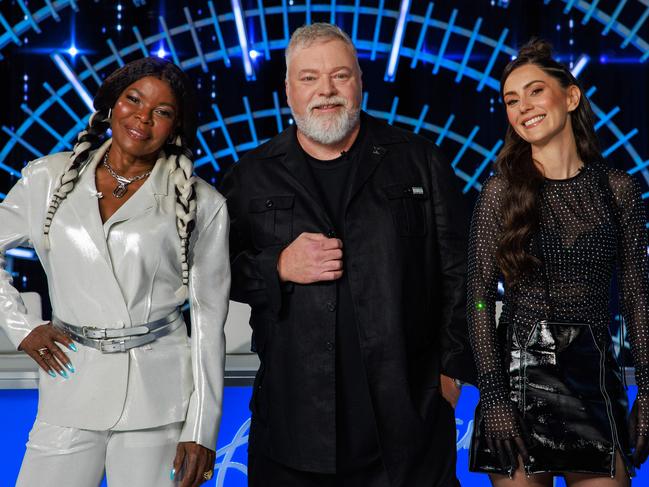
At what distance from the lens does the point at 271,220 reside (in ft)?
7.89

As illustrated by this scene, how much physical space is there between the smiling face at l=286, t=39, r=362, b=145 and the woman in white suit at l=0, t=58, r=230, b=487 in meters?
0.39

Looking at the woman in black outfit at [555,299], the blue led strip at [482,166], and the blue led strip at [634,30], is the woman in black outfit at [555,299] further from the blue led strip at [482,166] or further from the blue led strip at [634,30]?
the blue led strip at [634,30]

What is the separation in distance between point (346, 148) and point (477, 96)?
3.04 meters

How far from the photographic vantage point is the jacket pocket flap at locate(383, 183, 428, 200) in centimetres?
238

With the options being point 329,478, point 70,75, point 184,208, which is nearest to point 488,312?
point 329,478

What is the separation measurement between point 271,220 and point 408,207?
39cm

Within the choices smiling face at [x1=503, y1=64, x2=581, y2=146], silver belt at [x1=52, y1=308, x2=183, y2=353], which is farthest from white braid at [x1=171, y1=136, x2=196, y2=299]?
smiling face at [x1=503, y1=64, x2=581, y2=146]

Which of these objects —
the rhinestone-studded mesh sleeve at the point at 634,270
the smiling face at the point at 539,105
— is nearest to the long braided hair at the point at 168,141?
the smiling face at the point at 539,105

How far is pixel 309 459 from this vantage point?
2.29 m

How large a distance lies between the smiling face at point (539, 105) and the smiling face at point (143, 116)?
0.85 meters

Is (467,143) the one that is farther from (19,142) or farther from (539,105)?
(539,105)

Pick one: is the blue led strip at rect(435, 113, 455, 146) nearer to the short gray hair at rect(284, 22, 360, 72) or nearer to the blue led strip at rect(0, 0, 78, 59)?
the blue led strip at rect(0, 0, 78, 59)

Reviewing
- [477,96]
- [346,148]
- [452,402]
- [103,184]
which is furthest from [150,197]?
[477,96]

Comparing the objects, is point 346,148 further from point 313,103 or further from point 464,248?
point 464,248
